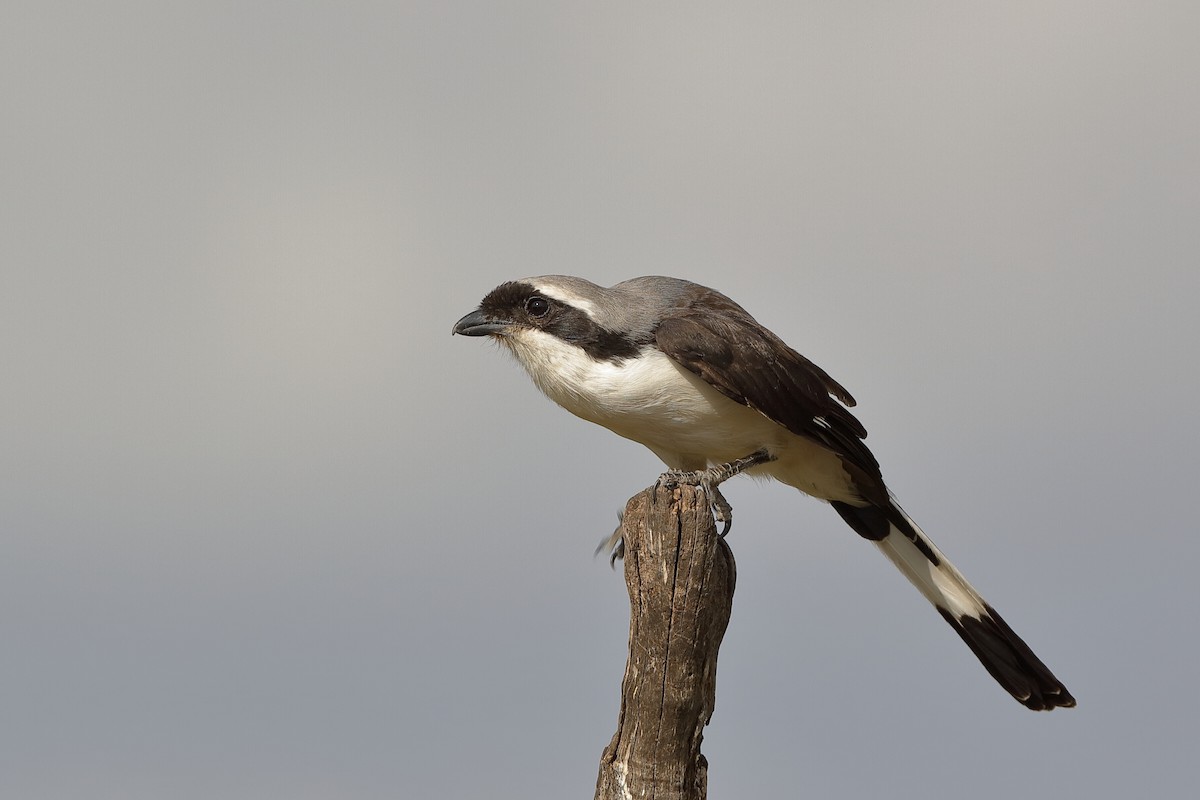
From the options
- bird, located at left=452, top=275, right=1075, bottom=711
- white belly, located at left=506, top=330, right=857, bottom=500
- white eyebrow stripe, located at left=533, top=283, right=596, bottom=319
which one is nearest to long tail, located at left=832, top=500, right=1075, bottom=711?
bird, located at left=452, top=275, right=1075, bottom=711

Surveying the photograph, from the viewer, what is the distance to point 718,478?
7.09 meters

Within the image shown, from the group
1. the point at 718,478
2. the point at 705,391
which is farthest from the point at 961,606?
the point at 705,391

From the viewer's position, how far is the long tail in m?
7.90

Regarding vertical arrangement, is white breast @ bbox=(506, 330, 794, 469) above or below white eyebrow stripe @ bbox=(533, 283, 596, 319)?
below

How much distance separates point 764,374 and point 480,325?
1.67 metres

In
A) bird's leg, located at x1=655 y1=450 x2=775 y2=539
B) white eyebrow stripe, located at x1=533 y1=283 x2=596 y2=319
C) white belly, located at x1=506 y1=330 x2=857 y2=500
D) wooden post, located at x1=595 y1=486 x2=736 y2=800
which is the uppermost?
white eyebrow stripe, located at x1=533 y1=283 x2=596 y2=319

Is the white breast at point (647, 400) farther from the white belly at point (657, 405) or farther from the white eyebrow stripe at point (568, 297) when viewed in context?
the white eyebrow stripe at point (568, 297)

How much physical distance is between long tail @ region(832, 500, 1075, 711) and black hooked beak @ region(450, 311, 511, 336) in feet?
8.30

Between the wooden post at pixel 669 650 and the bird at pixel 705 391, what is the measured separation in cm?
40

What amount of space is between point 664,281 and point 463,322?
1205mm

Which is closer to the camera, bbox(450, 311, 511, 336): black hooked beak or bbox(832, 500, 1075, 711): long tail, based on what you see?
bbox(450, 311, 511, 336): black hooked beak

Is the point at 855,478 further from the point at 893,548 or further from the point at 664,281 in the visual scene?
the point at 664,281

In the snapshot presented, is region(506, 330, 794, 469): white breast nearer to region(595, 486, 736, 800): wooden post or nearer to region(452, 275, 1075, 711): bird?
region(452, 275, 1075, 711): bird

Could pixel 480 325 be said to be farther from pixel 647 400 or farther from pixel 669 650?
pixel 669 650
